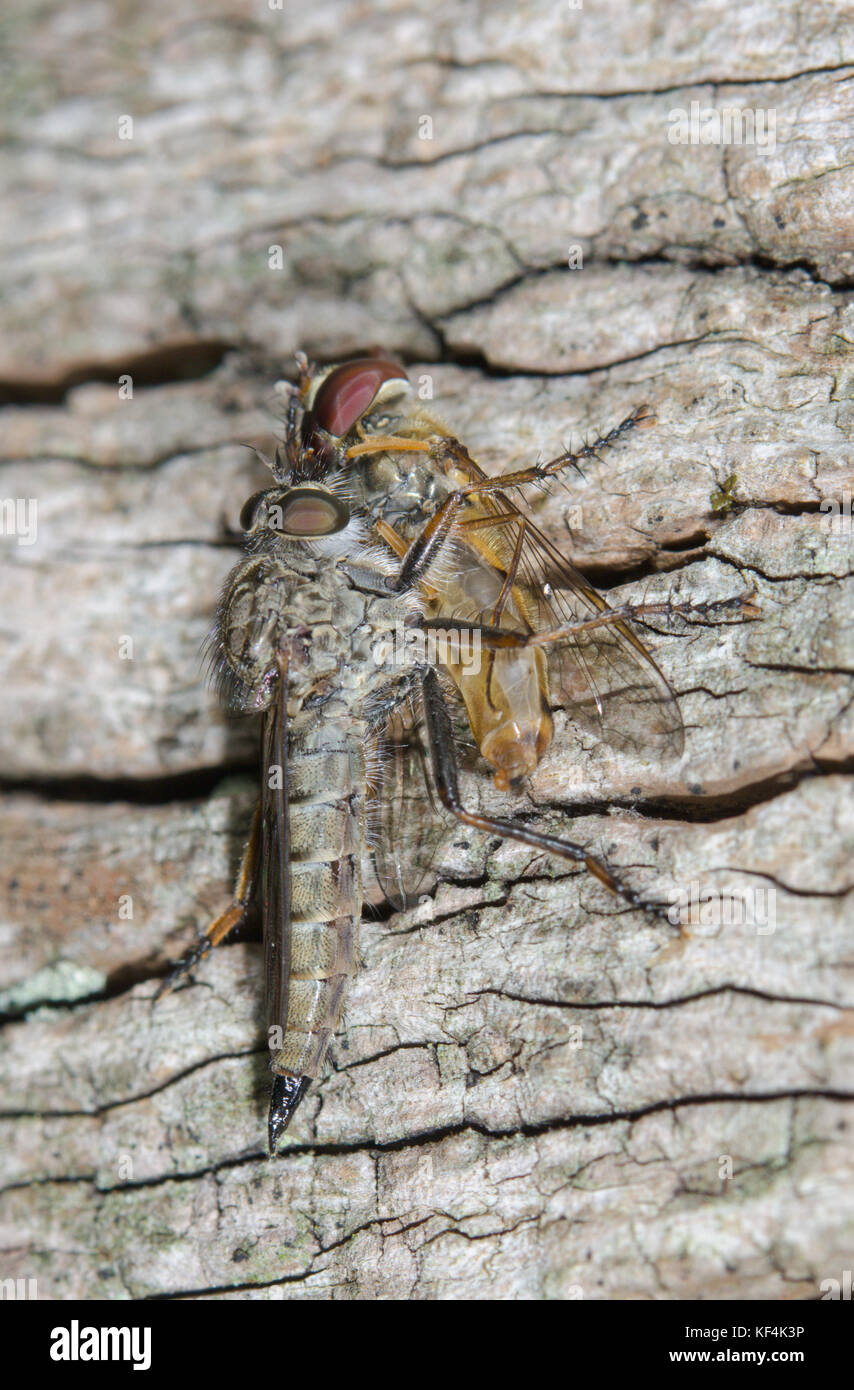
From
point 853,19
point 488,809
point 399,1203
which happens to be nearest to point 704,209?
point 853,19

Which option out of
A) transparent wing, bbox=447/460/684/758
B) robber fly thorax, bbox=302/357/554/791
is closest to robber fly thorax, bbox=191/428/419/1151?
robber fly thorax, bbox=302/357/554/791

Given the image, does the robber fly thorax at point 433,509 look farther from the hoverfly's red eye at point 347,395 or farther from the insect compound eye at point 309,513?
the insect compound eye at point 309,513

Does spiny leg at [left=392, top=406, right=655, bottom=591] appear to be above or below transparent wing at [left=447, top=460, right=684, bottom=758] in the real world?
above

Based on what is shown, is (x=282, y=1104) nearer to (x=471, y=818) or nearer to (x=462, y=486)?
(x=471, y=818)

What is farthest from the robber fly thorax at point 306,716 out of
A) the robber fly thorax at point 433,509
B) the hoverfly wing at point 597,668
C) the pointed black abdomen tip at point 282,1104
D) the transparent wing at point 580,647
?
the hoverfly wing at point 597,668

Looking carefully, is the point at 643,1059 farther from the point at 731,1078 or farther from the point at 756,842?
the point at 756,842

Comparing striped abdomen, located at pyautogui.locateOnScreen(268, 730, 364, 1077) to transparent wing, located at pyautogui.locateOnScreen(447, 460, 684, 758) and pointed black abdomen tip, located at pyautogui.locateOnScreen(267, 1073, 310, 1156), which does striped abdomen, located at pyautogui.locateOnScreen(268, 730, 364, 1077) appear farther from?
transparent wing, located at pyautogui.locateOnScreen(447, 460, 684, 758)

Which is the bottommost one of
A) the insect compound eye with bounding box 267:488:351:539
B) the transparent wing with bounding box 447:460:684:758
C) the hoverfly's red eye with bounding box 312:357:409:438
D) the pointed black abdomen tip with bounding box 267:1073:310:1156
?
the pointed black abdomen tip with bounding box 267:1073:310:1156

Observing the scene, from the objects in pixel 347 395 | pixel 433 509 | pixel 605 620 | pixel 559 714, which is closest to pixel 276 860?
pixel 559 714
